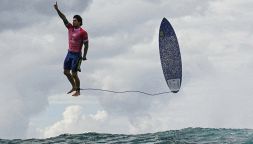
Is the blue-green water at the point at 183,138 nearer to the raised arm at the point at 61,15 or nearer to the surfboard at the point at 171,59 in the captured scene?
the surfboard at the point at 171,59

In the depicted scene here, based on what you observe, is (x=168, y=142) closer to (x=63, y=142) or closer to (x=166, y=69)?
(x=63, y=142)

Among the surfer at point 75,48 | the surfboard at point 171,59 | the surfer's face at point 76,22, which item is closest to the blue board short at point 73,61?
the surfer at point 75,48

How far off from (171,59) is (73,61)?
835 cm

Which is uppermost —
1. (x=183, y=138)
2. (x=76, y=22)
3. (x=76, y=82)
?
(x=76, y=22)

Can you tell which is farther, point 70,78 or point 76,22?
point 70,78

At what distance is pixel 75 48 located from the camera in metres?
20.0

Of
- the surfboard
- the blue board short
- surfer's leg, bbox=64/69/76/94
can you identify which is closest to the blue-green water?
the surfboard

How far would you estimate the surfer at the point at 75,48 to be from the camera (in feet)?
64.8

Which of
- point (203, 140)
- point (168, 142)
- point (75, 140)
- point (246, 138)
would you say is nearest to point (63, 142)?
point (75, 140)

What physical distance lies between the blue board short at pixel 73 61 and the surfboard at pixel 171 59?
7954mm

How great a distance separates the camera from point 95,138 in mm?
24297

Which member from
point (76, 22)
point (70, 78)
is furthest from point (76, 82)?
point (76, 22)

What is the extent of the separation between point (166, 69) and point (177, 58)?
1040mm

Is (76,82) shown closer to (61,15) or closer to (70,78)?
(70,78)
